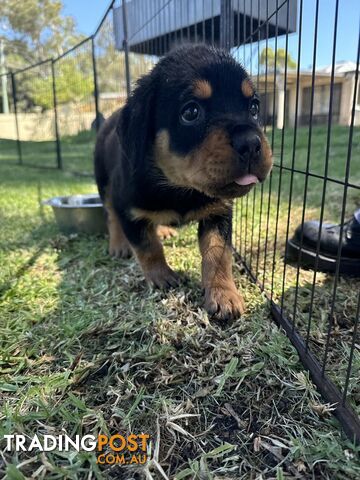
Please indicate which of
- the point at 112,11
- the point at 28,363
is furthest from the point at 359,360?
the point at 112,11

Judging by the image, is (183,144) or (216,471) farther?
(183,144)

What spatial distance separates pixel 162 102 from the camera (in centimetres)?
192

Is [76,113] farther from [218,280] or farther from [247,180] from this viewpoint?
[247,180]

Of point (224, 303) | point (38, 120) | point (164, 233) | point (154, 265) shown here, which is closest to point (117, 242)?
point (164, 233)

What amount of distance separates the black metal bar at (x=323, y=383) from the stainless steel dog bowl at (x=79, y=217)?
6.09 ft

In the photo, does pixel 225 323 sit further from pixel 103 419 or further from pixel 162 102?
pixel 162 102

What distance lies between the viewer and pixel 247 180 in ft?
5.31

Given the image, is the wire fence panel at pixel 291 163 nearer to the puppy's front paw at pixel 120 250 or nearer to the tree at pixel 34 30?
the puppy's front paw at pixel 120 250

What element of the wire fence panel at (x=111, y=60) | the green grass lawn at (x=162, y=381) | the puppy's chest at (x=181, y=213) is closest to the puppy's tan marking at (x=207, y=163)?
the puppy's chest at (x=181, y=213)

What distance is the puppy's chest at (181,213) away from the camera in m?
2.17

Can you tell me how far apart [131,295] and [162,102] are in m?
0.96

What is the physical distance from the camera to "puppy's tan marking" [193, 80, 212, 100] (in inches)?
68.6

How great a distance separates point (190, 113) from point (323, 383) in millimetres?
1149

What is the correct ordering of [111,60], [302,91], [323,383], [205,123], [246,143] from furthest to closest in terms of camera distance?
1. [111,60]
2. [302,91]
3. [205,123]
4. [246,143]
5. [323,383]
